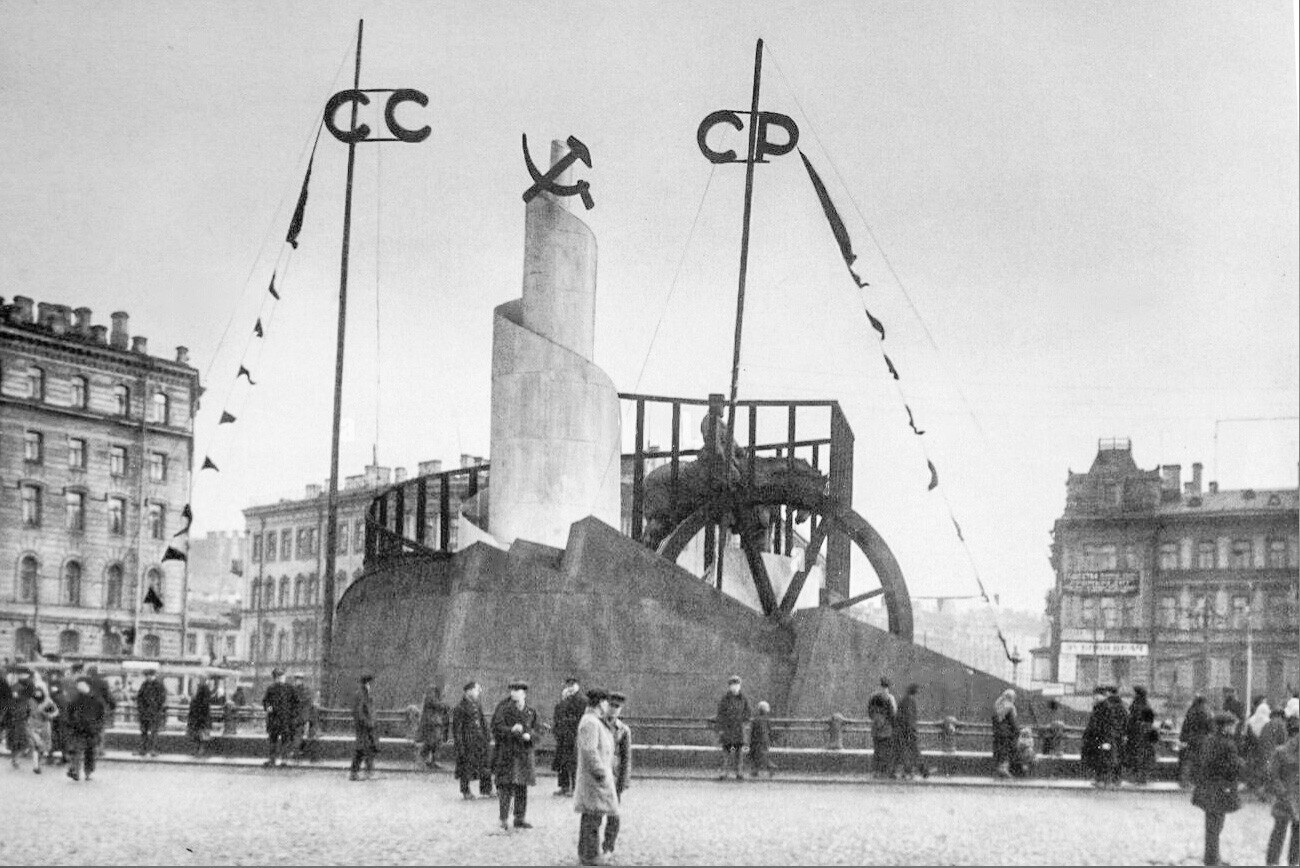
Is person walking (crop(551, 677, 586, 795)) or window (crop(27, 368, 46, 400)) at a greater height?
window (crop(27, 368, 46, 400))

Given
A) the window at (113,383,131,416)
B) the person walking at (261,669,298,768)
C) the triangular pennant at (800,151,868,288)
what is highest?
the triangular pennant at (800,151,868,288)

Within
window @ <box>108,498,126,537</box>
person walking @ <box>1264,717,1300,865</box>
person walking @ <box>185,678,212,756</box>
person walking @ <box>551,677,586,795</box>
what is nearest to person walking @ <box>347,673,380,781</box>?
person walking @ <box>551,677,586,795</box>

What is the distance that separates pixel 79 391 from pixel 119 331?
19.9 ft

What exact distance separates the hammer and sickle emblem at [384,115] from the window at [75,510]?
6.94 meters

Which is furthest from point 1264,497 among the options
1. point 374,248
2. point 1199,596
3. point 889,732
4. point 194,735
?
point 1199,596

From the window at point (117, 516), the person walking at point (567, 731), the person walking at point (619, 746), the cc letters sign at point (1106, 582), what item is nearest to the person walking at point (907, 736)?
the person walking at point (567, 731)

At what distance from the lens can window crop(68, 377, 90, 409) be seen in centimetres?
2655

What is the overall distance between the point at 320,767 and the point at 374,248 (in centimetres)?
850

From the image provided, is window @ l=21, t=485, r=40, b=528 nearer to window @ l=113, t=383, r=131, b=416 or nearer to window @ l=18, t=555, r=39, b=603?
window @ l=18, t=555, r=39, b=603

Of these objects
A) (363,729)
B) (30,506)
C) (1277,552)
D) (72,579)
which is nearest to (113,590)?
(30,506)

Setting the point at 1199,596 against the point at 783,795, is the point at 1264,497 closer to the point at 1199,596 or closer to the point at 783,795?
the point at 783,795

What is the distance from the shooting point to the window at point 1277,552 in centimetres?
2741

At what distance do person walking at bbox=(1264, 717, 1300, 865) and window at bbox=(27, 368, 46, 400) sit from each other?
831 inches

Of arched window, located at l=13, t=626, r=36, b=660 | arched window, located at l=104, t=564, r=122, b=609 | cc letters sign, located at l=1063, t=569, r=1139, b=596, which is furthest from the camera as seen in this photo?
cc letters sign, located at l=1063, t=569, r=1139, b=596
